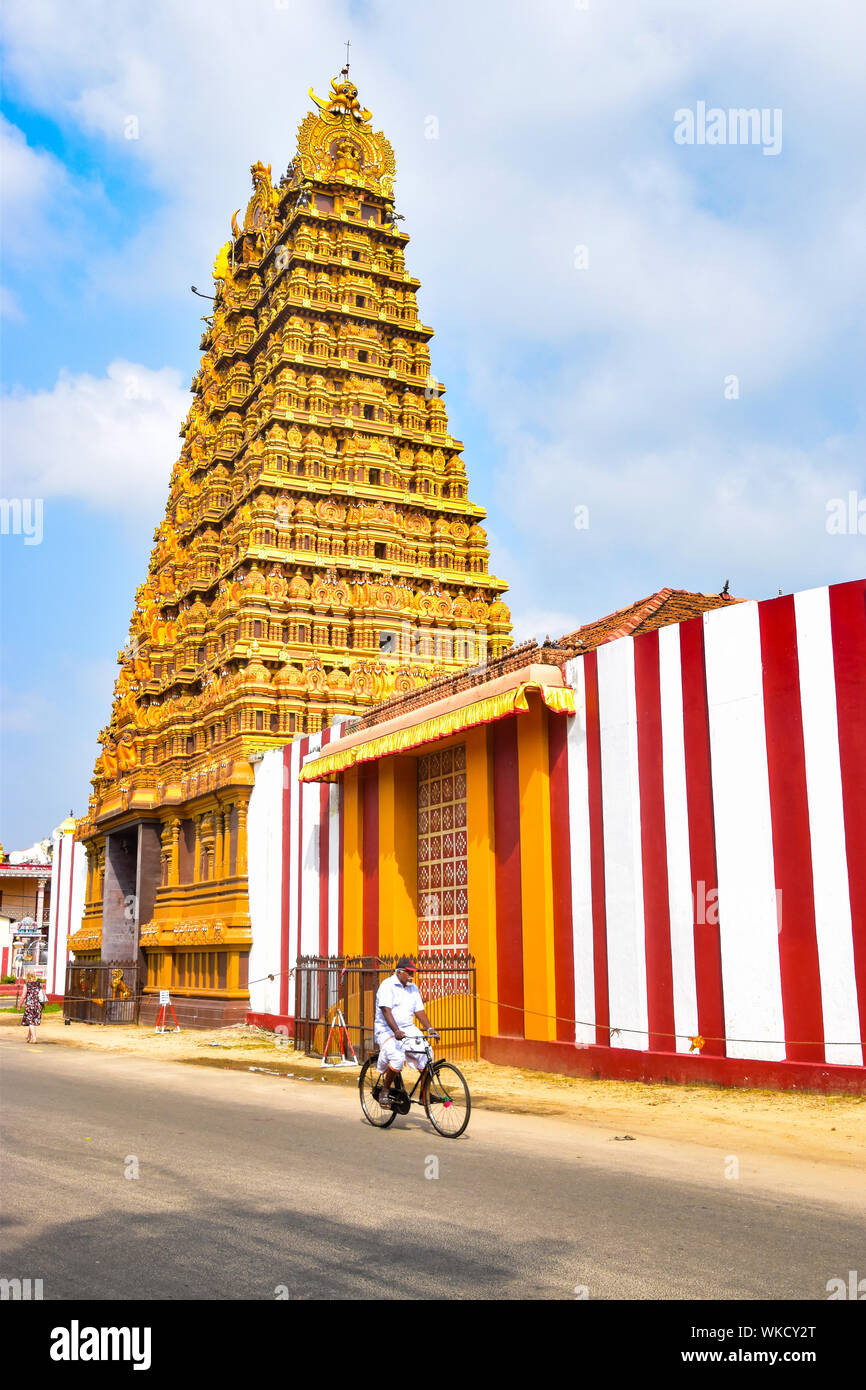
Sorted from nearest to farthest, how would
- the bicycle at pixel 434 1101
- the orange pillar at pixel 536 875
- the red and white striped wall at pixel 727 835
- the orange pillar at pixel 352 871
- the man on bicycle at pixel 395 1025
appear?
the bicycle at pixel 434 1101 → the man on bicycle at pixel 395 1025 → the red and white striped wall at pixel 727 835 → the orange pillar at pixel 536 875 → the orange pillar at pixel 352 871

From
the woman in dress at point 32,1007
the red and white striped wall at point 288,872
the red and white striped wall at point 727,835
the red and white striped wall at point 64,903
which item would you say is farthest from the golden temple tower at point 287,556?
the red and white striped wall at point 727,835

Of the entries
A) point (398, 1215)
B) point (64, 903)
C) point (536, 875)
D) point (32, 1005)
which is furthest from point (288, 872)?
point (64, 903)

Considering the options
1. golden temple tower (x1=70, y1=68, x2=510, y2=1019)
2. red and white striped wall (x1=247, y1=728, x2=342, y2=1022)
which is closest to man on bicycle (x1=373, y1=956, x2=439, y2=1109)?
red and white striped wall (x1=247, y1=728, x2=342, y2=1022)

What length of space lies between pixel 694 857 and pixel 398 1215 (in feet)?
26.5

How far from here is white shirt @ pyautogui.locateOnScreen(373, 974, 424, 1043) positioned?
1062cm

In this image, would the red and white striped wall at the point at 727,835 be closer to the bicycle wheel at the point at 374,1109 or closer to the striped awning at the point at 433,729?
the striped awning at the point at 433,729

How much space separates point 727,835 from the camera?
540 inches

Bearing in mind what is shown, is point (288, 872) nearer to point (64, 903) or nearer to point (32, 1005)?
point (32, 1005)

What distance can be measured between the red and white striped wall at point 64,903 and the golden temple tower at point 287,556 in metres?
3.62

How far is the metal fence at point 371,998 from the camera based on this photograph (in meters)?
17.3

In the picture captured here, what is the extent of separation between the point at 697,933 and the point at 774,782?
216 centimetres

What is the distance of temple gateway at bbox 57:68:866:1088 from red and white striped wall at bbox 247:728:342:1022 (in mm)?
96

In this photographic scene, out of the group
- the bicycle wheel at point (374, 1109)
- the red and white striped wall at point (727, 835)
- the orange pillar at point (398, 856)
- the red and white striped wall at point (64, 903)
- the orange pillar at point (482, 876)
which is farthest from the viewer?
the red and white striped wall at point (64, 903)
